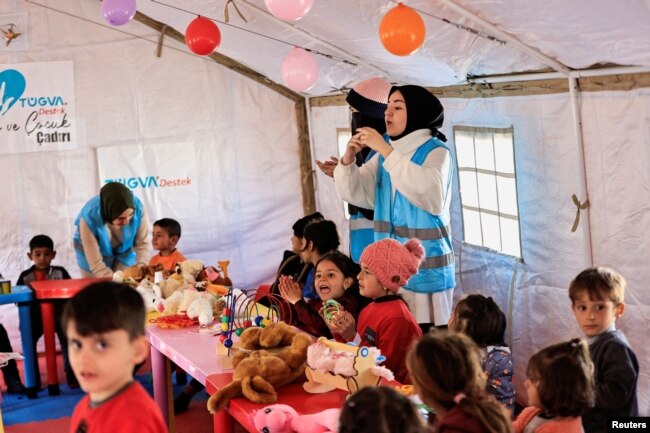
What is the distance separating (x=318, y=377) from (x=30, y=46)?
5.17 m

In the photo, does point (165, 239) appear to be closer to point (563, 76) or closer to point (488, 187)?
point (488, 187)

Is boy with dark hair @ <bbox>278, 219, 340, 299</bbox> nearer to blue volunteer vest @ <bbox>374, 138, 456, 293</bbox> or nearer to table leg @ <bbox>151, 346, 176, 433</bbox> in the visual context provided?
blue volunteer vest @ <bbox>374, 138, 456, 293</bbox>

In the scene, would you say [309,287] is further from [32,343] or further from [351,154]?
[32,343]

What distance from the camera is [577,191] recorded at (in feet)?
13.4

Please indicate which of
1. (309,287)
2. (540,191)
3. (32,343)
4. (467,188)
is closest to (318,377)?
(309,287)

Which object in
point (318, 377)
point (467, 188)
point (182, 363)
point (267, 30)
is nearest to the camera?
point (318, 377)

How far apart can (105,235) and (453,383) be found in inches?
173

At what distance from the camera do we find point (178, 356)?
3.87 metres

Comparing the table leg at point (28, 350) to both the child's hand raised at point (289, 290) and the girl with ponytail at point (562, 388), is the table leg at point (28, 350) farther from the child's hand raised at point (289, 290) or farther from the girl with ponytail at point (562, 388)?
the girl with ponytail at point (562, 388)

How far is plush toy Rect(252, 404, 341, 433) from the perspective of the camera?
8.87ft

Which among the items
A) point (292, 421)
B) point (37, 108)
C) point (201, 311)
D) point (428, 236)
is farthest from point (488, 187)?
point (37, 108)

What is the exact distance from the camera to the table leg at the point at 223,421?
10.4ft

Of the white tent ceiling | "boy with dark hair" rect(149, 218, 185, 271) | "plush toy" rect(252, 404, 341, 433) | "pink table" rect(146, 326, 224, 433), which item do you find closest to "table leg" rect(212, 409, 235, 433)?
"pink table" rect(146, 326, 224, 433)

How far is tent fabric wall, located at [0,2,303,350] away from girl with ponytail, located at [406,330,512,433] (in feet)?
18.2
